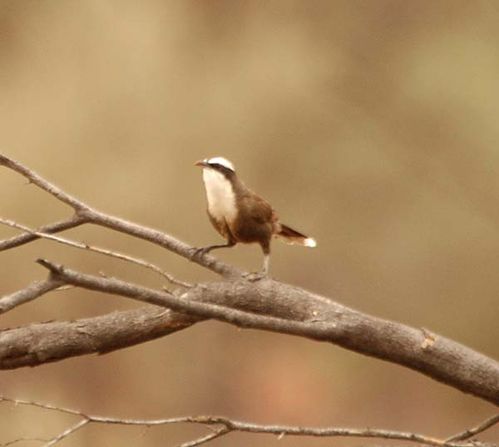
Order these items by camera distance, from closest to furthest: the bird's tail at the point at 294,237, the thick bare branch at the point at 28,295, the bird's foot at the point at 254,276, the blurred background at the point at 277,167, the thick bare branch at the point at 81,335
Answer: the thick bare branch at the point at 28,295 → the thick bare branch at the point at 81,335 → the bird's foot at the point at 254,276 → the bird's tail at the point at 294,237 → the blurred background at the point at 277,167

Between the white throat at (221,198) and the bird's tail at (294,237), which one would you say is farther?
the bird's tail at (294,237)

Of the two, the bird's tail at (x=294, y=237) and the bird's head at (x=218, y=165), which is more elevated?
the bird's head at (x=218, y=165)

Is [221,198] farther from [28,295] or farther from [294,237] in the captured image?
[28,295]

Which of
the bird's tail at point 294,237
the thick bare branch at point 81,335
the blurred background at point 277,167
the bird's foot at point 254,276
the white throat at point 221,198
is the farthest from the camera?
Result: the blurred background at point 277,167

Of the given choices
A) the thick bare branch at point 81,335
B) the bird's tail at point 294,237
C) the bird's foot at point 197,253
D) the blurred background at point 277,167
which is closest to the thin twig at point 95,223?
the bird's foot at point 197,253

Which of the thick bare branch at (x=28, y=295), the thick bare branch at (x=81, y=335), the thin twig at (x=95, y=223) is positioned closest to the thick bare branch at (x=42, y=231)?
the thin twig at (x=95, y=223)

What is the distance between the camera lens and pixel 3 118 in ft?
14.0

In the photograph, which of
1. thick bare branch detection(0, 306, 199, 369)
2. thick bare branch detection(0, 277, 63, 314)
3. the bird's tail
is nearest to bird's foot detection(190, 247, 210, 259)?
thick bare branch detection(0, 306, 199, 369)

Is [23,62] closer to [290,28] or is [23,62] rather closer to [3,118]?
[3,118]

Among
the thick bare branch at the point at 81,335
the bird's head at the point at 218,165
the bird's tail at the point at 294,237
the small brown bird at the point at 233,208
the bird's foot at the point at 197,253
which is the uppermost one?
the bird's head at the point at 218,165

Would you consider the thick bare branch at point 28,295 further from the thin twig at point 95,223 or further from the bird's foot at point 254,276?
the bird's foot at point 254,276

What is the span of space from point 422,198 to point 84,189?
1.45m

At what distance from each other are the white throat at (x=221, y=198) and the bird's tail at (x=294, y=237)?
0.58 feet

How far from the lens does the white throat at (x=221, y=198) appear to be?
6.58ft
